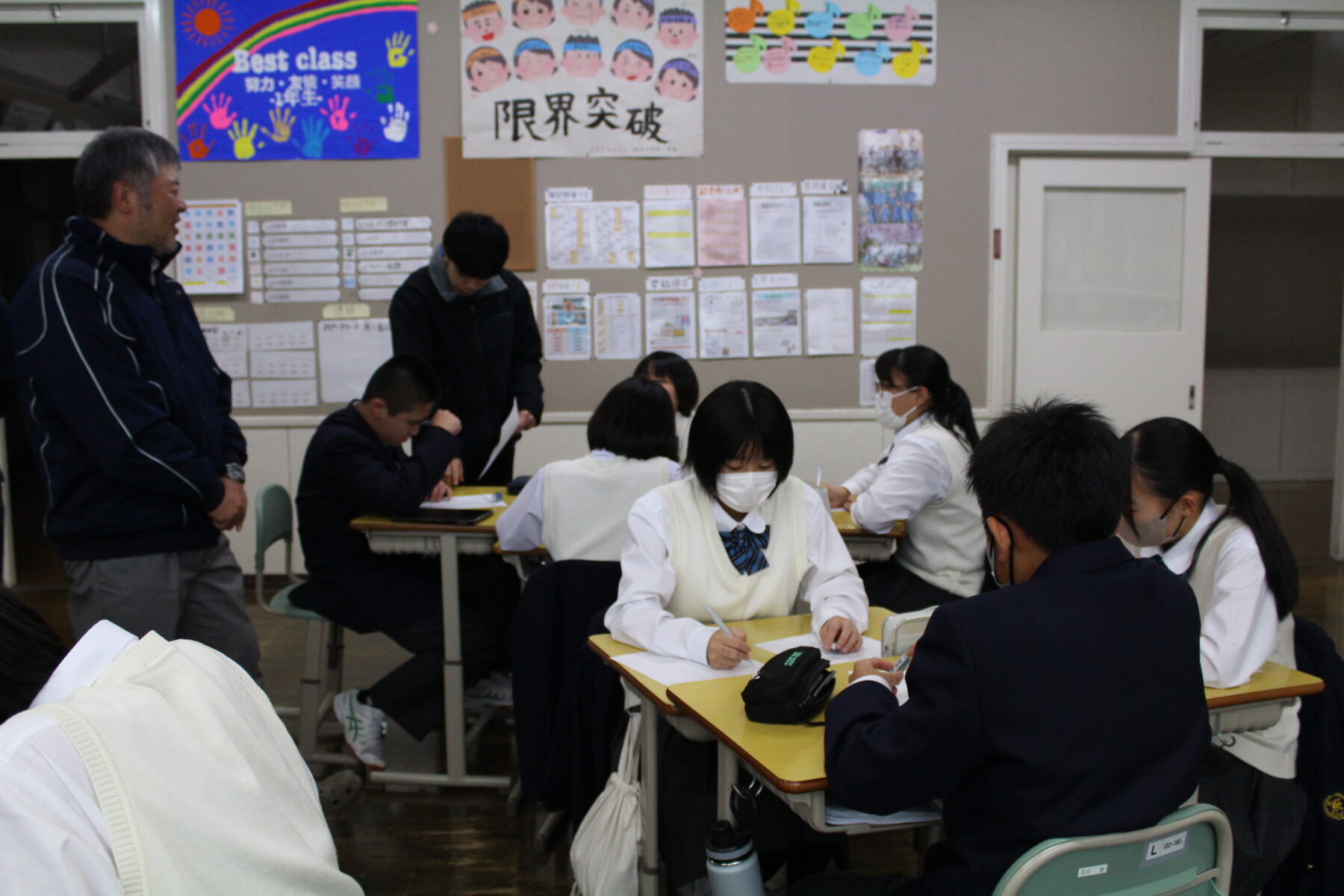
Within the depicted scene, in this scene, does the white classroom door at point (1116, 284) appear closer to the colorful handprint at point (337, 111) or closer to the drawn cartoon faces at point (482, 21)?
the drawn cartoon faces at point (482, 21)

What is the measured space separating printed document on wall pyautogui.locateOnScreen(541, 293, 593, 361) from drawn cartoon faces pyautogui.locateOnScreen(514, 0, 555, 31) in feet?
4.24

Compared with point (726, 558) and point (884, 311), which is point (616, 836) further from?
point (884, 311)

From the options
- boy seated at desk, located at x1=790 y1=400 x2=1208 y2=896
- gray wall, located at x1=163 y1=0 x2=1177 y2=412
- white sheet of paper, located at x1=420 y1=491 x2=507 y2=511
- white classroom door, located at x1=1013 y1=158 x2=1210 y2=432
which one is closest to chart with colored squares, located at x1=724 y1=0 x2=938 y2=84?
gray wall, located at x1=163 y1=0 x2=1177 y2=412

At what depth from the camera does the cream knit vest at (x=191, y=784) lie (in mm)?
646

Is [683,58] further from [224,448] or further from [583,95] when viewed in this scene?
[224,448]

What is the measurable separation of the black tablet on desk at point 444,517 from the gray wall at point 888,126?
2.06 metres

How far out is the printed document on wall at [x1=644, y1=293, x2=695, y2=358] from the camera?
187 inches

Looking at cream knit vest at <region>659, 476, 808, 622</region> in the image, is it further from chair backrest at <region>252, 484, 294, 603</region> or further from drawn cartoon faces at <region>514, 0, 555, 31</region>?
drawn cartoon faces at <region>514, 0, 555, 31</region>

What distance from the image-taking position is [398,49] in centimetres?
457

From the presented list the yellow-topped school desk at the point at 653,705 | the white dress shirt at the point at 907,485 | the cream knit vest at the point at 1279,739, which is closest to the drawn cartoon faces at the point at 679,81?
the white dress shirt at the point at 907,485

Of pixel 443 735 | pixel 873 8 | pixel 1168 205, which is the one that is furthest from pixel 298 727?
pixel 1168 205

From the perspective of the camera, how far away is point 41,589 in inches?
195

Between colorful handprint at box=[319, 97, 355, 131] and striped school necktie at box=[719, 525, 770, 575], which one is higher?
colorful handprint at box=[319, 97, 355, 131]

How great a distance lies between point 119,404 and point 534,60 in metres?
3.23
